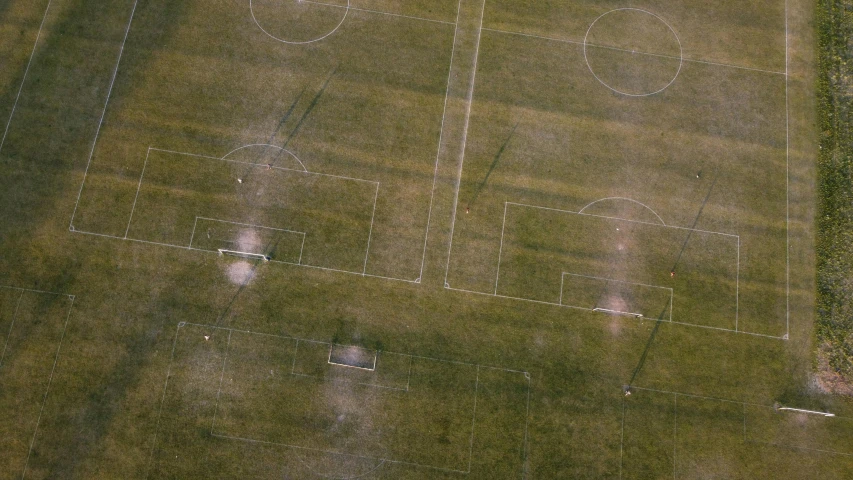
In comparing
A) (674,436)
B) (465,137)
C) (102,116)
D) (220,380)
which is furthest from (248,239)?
(674,436)

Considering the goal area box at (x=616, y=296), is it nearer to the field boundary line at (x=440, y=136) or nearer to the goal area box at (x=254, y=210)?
the field boundary line at (x=440, y=136)

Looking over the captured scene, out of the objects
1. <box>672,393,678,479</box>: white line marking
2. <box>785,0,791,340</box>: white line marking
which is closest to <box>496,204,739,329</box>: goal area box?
<box>785,0,791,340</box>: white line marking

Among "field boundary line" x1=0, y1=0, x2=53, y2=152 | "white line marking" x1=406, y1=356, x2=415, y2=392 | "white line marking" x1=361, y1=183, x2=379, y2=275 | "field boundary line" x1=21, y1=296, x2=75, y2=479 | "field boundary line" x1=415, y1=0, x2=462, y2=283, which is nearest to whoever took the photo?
"field boundary line" x1=21, y1=296, x2=75, y2=479

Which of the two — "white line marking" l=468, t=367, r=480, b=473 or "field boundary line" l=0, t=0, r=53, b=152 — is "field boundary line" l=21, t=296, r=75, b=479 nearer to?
"field boundary line" l=0, t=0, r=53, b=152

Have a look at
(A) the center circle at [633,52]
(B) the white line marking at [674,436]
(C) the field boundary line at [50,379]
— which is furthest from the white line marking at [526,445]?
(C) the field boundary line at [50,379]

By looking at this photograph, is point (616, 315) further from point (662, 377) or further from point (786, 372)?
point (786, 372)

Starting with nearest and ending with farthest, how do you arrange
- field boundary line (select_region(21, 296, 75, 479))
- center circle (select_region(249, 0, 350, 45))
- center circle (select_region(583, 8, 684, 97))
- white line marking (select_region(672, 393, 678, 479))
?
field boundary line (select_region(21, 296, 75, 479)), white line marking (select_region(672, 393, 678, 479)), center circle (select_region(249, 0, 350, 45)), center circle (select_region(583, 8, 684, 97))

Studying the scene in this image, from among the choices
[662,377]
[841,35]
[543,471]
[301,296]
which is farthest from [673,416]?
[841,35]

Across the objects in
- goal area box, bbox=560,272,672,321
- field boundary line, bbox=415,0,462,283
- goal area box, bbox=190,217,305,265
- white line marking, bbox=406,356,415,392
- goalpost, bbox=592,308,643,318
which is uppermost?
field boundary line, bbox=415,0,462,283
